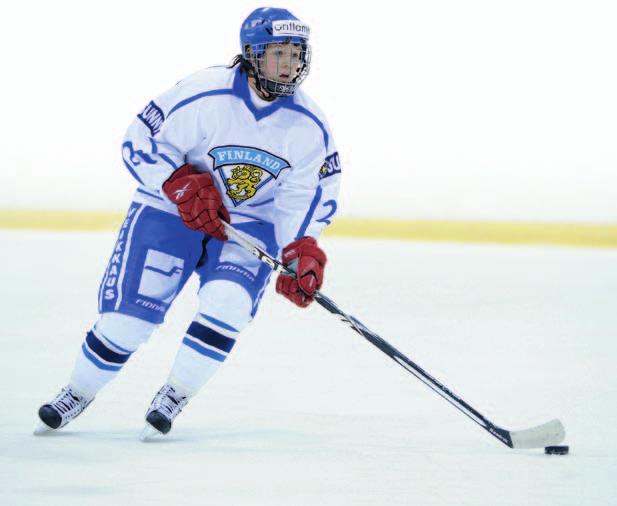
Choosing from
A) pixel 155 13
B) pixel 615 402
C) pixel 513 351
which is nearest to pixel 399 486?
pixel 615 402

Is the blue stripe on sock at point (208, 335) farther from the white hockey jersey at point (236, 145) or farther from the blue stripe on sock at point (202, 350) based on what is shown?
the white hockey jersey at point (236, 145)

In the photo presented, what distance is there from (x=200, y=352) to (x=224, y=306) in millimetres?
127

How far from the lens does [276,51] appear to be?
2.80 m

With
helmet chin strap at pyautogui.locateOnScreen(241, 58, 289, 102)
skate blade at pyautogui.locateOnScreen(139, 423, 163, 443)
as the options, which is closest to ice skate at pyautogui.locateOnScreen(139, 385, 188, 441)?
skate blade at pyautogui.locateOnScreen(139, 423, 163, 443)

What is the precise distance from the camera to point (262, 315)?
514 centimetres

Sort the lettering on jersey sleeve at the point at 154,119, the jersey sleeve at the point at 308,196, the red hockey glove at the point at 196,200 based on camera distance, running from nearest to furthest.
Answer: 1. the red hockey glove at the point at 196,200
2. the lettering on jersey sleeve at the point at 154,119
3. the jersey sleeve at the point at 308,196

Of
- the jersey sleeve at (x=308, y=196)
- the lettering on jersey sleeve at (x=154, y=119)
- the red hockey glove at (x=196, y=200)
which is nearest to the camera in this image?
the red hockey glove at (x=196, y=200)

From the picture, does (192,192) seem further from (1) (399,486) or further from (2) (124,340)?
(1) (399,486)

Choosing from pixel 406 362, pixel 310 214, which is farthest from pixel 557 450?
pixel 310 214

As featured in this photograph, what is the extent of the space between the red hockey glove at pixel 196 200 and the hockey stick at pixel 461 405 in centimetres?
8

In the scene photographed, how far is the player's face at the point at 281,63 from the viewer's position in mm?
2791

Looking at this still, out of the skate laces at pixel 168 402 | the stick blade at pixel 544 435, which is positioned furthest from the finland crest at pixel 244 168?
the stick blade at pixel 544 435

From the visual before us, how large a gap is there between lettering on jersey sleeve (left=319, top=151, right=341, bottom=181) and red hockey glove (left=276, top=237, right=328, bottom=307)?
186mm

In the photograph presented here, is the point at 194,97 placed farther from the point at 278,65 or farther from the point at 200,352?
the point at 200,352
